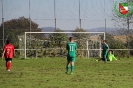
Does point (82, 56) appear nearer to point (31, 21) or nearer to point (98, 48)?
point (98, 48)

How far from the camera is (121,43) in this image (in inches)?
1781

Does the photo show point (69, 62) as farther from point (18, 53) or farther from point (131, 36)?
point (131, 36)

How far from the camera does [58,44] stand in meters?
43.1

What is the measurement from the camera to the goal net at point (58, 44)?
136ft

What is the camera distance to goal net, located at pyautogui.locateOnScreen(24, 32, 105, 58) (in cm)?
4134

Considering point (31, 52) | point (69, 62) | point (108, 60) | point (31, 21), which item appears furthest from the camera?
point (31, 21)

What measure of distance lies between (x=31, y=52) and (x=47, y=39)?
410 centimetres

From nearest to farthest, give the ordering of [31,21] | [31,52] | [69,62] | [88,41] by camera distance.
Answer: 1. [69,62]
2. [31,52]
3. [88,41]
4. [31,21]

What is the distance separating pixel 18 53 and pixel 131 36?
1311 cm

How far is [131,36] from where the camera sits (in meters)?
47.2

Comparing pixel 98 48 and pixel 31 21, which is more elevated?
pixel 31 21

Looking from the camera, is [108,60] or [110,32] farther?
[110,32]

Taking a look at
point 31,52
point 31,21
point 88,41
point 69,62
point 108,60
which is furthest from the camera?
point 31,21

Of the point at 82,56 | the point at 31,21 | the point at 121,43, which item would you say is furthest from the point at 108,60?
the point at 31,21
